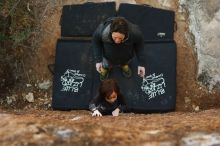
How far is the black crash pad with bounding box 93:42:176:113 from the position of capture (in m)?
5.68

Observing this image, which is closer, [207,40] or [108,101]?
[108,101]

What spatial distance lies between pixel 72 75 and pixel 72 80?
61 mm

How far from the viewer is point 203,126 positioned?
307cm

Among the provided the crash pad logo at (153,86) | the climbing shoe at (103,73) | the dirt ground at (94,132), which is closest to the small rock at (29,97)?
the climbing shoe at (103,73)

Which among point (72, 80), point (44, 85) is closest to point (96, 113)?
point (72, 80)

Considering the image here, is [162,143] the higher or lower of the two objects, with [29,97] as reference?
higher

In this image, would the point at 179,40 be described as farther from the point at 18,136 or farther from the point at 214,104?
the point at 18,136

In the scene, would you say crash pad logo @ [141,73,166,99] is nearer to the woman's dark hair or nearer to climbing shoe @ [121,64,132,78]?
climbing shoe @ [121,64,132,78]

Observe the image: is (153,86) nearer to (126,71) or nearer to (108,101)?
(126,71)

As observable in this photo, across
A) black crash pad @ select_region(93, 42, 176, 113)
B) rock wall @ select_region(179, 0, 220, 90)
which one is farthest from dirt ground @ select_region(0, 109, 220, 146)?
rock wall @ select_region(179, 0, 220, 90)

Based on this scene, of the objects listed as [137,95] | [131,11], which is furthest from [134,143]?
[131,11]

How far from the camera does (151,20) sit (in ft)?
19.4

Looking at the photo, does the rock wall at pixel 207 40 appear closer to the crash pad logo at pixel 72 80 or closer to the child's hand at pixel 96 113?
the crash pad logo at pixel 72 80

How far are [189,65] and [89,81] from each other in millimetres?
1189
